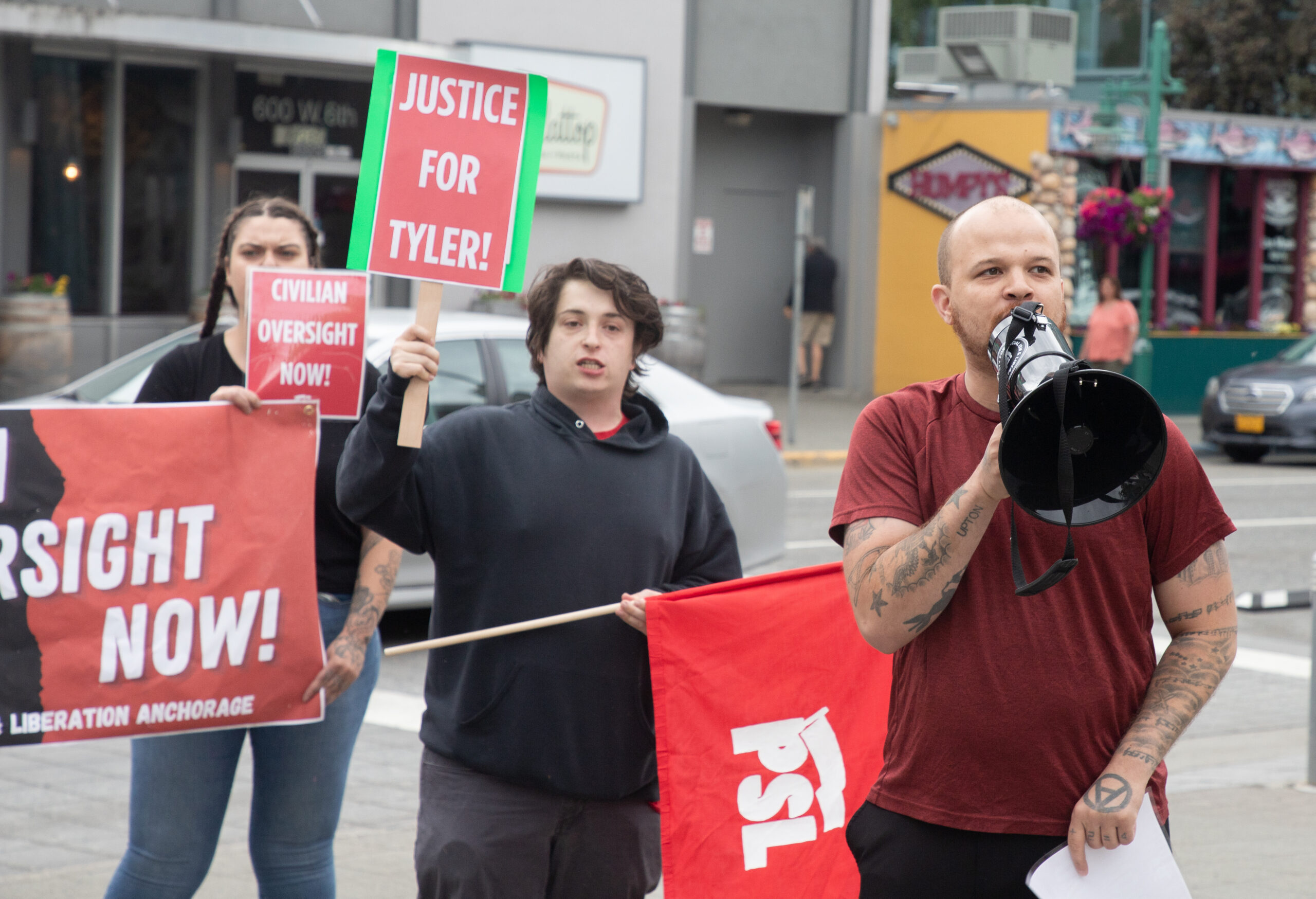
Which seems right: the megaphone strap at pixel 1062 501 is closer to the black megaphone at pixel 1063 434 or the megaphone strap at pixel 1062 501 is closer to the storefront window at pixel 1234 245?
the black megaphone at pixel 1063 434

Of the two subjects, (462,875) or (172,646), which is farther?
(172,646)

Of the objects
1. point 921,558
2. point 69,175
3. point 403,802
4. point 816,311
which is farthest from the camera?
point 816,311

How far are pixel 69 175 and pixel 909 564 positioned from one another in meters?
17.0

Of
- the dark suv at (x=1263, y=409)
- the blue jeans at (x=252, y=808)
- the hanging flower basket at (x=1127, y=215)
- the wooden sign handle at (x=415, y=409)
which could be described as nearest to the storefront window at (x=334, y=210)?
the hanging flower basket at (x=1127, y=215)

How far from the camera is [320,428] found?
12.6 feet

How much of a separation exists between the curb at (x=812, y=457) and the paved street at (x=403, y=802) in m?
7.63

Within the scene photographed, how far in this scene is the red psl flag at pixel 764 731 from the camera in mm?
3342

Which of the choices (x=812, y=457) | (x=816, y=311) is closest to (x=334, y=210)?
(x=812, y=457)

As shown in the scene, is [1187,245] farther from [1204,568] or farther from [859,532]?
[859,532]

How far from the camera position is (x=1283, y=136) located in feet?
80.9

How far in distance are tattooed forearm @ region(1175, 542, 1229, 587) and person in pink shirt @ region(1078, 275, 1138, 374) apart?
55.1 ft

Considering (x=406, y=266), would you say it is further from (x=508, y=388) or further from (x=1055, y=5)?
(x=1055, y=5)

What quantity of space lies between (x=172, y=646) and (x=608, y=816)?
1165 mm

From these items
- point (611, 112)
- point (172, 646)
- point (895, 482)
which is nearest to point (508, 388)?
point (172, 646)
